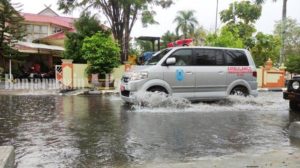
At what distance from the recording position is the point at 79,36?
75.1 feet

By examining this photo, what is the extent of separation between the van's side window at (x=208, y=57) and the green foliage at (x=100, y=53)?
922 centimetres

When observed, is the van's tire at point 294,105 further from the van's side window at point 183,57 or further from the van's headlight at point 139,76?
the van's headlight at point 139,76

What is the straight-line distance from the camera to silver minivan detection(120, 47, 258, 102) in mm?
11078

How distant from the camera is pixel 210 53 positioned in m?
12.0

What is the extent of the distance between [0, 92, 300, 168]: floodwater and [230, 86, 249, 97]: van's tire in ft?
2.37

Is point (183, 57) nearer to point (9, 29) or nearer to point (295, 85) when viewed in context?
point (295, 85)

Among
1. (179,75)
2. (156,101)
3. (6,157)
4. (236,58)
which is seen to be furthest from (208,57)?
(6,157)

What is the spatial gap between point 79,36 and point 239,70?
13091 mm

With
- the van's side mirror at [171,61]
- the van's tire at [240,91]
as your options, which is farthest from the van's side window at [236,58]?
the van's side mirror at [171,61]

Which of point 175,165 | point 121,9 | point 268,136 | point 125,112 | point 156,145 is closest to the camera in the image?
point 175,165

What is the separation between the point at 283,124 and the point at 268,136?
1.65 meters

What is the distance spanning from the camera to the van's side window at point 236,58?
481 inches

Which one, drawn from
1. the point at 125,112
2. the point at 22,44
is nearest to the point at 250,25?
the point at 22,44

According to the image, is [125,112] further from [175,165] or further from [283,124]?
[175,165]
